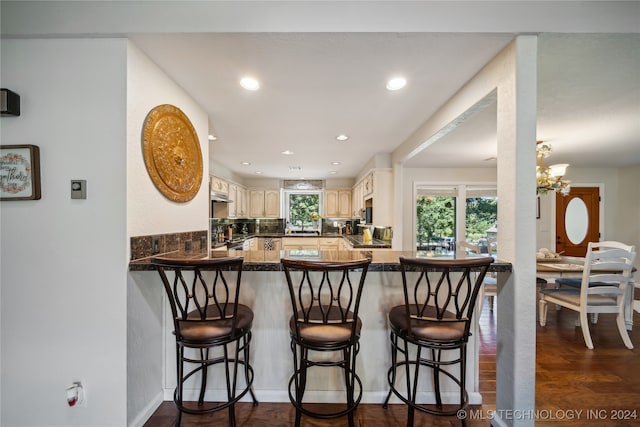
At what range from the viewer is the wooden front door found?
206 inches

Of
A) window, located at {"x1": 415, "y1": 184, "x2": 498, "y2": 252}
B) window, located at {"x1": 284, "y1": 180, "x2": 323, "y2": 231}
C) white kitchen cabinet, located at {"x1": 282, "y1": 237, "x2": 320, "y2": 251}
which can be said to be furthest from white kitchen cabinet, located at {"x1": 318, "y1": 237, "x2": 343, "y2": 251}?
window, located at {"x1": 415, "y1": 184, "x2": 498, "y2": 252}

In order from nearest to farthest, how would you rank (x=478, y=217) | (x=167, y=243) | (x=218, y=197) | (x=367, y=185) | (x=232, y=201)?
(x=167, y=243)
(x=218, y=197)
(x=367, y=185)
(x=232, y=201)
(x=478, y=217)

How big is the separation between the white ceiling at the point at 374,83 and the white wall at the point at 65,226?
0.48m

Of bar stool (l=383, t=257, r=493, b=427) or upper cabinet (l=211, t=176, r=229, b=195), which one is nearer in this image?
bar stool (l=383, t=257, r=493, b=427)

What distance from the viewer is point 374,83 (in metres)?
1.88

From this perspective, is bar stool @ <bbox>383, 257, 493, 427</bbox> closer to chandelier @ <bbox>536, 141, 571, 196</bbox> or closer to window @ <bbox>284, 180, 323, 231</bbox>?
chandelier @ <bbox>536, 141, 571, 196</bbox>

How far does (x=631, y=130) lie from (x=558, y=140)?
62 centimetres

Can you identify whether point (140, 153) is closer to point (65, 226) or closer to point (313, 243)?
point (65, 226)

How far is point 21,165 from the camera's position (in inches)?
55.4

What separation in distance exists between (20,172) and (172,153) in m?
0.76

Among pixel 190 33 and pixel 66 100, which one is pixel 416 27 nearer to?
pixel 190 33

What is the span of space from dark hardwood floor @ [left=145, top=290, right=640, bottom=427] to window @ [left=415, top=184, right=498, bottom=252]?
9.57 ft

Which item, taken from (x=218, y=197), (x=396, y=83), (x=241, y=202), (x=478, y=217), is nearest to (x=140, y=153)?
(x=396, y=83)

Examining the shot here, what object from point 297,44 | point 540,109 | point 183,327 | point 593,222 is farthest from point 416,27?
point 593,222
